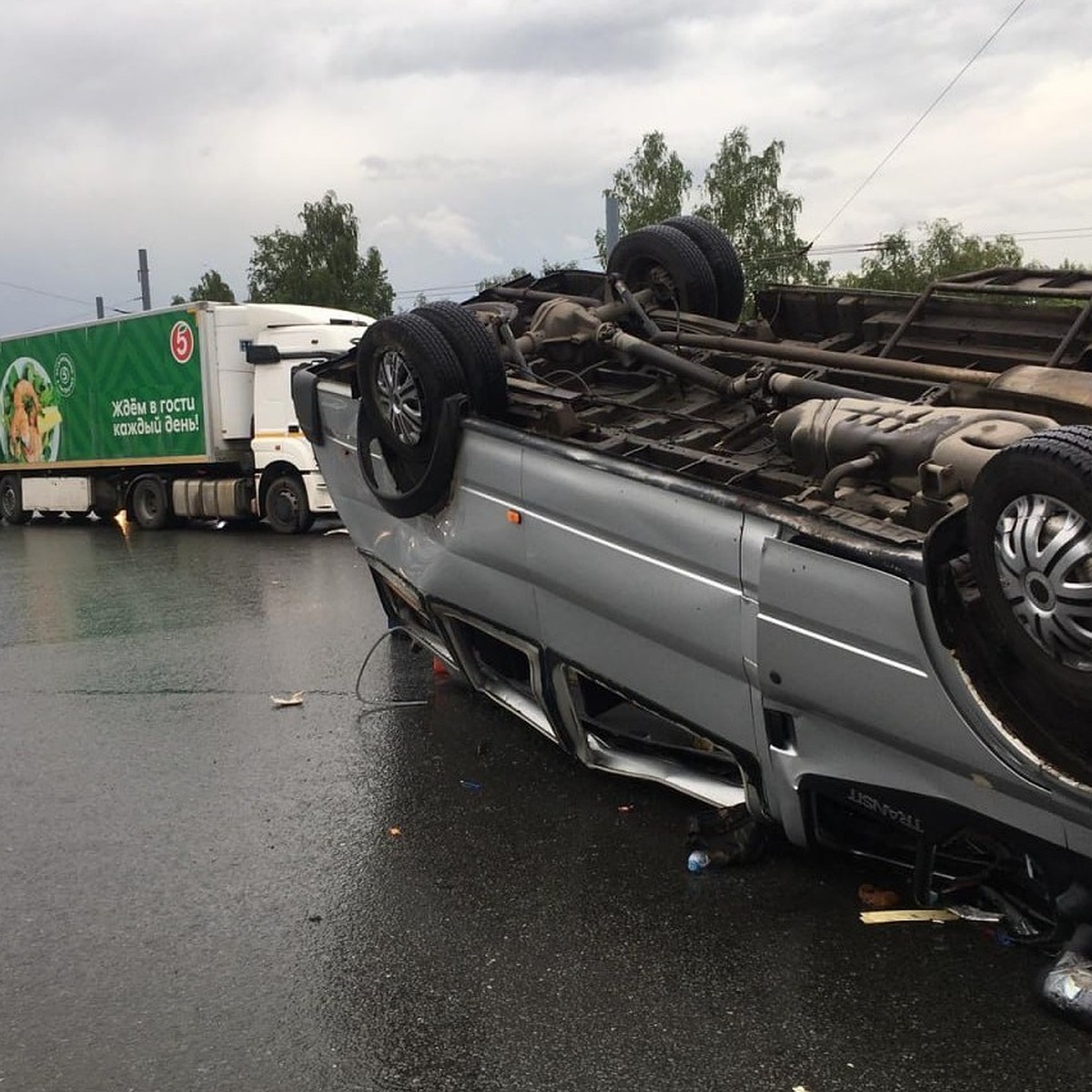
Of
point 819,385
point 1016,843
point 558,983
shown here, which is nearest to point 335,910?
point 558,983

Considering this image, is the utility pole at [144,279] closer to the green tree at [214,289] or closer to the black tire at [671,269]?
the green tree at [214,289]

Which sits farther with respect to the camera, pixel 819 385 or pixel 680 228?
pixel 680 228

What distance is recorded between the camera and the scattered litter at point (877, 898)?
134 inches

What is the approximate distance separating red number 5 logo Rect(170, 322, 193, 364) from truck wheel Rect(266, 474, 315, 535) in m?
2.33

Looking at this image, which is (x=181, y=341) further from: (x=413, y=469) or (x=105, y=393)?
(x=413, y=469)

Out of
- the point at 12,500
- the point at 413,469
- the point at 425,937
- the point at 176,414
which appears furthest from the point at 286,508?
the point at 425,937

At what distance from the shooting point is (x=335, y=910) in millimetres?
3598

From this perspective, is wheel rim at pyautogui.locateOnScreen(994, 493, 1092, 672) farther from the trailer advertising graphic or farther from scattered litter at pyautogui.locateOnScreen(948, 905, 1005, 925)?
the trailer advertising graphic

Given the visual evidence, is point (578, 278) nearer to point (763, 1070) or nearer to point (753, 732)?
point (753, 732)

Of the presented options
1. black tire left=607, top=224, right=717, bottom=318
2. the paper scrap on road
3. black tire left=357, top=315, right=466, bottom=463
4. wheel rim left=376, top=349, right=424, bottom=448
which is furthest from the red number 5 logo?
wheel rim left=376, top=349, right=424, bottom=448

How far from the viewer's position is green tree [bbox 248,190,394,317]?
1884 inches

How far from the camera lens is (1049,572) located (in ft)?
7.95

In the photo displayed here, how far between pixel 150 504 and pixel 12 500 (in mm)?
4883

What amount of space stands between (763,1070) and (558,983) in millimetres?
624
